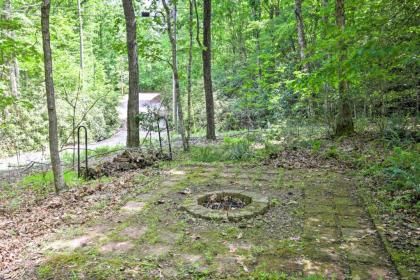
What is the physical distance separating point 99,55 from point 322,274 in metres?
26.4

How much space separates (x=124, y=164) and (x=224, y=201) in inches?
109

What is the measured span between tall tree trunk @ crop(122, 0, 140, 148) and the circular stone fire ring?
3.98 metres

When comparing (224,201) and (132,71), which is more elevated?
(132,71)

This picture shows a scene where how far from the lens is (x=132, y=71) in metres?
7.96

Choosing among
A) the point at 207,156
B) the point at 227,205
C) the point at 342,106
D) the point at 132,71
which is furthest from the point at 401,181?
the point at 132,71

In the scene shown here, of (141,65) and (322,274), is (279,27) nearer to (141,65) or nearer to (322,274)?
(322,274)

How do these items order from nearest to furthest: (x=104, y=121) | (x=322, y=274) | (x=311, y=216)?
(x=322, y=274)
(x=311, y=216)
(x=104, y=121)

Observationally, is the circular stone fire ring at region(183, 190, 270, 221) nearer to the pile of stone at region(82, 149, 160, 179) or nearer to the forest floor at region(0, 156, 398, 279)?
the forest floor at region(0, 156, 398, 279)

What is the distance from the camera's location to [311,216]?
11.9 ft

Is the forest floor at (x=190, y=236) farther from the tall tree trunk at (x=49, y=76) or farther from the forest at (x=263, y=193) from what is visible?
the tall tree trunk at (x=49, y=76)

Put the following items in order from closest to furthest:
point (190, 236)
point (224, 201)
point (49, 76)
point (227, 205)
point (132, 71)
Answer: point (190, 236)
point (227, 205)
point (224, 201)
point (49, 76)
point (132, 71)

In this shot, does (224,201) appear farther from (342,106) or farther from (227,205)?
(342,106)

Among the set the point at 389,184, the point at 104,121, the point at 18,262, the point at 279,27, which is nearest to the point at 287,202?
the point at 389,184

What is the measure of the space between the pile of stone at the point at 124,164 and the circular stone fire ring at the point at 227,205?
7.85 ft
